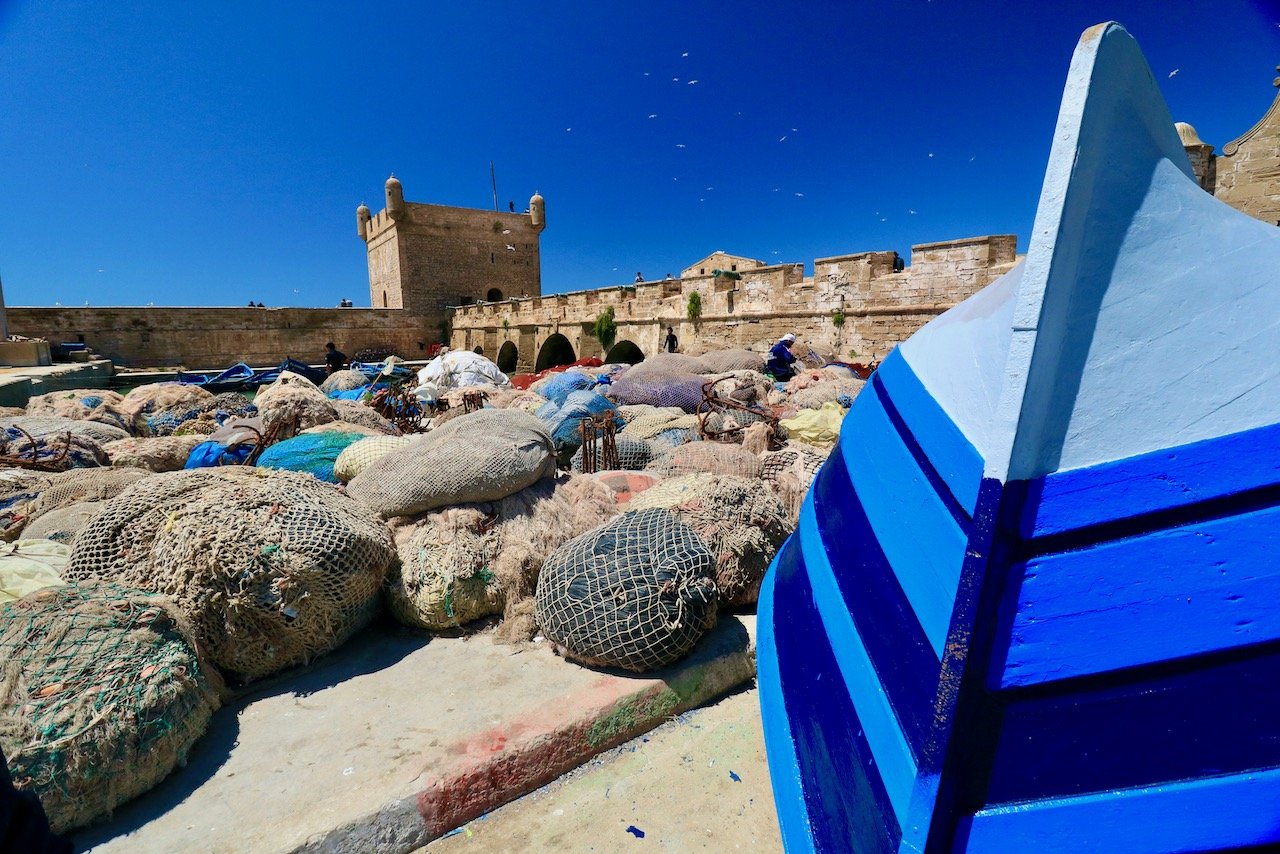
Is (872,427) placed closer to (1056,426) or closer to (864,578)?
(864,578)

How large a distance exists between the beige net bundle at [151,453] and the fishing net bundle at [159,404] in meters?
1.87

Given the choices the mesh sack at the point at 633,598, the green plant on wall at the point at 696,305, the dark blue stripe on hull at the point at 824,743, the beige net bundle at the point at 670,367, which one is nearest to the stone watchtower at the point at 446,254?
the green plant on wall at the point at 696,305

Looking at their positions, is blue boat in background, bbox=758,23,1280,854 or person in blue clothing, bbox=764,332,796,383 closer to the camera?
blue boat in background, bbox=758,23,1280,854

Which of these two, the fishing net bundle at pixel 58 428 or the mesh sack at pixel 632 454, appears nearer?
the mesh sack at pixel 632 454

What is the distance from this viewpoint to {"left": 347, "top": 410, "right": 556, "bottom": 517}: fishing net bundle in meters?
2.79

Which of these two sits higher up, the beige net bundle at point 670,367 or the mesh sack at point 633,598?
the beige net bundle at point 670,367

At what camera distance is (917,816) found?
34.6 inches

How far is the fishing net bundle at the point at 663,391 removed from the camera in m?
6.66

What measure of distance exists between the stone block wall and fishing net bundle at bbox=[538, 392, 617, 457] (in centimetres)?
2215

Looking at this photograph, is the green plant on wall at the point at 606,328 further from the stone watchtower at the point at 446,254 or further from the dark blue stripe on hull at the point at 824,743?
the dark blue stripe on hull at the point at 824,743

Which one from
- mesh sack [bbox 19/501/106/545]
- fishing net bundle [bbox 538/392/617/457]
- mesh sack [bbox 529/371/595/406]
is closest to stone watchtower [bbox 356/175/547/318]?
mesh sack [bbox 529/371/595/406]

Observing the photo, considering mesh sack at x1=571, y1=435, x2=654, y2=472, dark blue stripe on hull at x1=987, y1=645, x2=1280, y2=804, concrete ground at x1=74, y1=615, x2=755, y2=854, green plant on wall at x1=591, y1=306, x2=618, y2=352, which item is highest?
green plant on wall at x1=591, y1=306, x2=618, y2=352

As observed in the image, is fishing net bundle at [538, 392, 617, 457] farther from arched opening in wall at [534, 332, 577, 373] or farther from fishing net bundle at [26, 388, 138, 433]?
arched opening in wall at [534, 332, 577, 373]

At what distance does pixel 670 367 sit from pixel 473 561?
5739 mm
